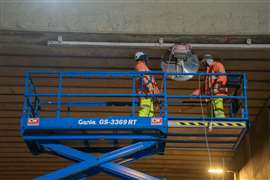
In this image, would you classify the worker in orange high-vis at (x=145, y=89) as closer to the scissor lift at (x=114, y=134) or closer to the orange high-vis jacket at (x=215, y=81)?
the scissor lift at (x=114, y=134)

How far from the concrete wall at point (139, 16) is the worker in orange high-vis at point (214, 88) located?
3.26 ft

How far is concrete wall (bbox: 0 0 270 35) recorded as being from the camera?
12.2 m

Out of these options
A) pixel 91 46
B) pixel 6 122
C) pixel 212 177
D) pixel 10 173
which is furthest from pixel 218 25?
pixel 10 173

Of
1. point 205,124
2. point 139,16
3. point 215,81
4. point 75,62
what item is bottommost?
point 205,124

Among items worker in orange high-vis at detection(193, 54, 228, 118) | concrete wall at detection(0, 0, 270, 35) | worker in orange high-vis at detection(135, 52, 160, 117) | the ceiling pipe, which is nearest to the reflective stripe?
worker in orange high-vis at detection(193, 54, 228, 118)

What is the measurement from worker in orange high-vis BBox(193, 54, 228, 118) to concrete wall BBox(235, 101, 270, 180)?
14.2 feet

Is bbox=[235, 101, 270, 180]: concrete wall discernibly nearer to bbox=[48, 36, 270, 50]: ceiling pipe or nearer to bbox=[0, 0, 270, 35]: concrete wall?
bbox=[48, 36, 270, 50]: ceiling pipe

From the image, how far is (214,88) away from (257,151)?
6.43m

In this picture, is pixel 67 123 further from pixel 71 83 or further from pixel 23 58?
pixel 71 83

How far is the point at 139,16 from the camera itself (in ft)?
40.4

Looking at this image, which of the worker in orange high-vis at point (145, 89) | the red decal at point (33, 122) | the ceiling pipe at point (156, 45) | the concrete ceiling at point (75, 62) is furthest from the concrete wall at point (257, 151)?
the red decal at point (33, 122)

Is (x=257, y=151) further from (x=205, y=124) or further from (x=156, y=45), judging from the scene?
(x=205, y=124)

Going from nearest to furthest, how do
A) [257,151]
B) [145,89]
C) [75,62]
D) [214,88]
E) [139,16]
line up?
[145,89]
[214,88]
[139,16]
[75,62]
[257,151]

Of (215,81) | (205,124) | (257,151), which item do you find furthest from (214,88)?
(257,151)
